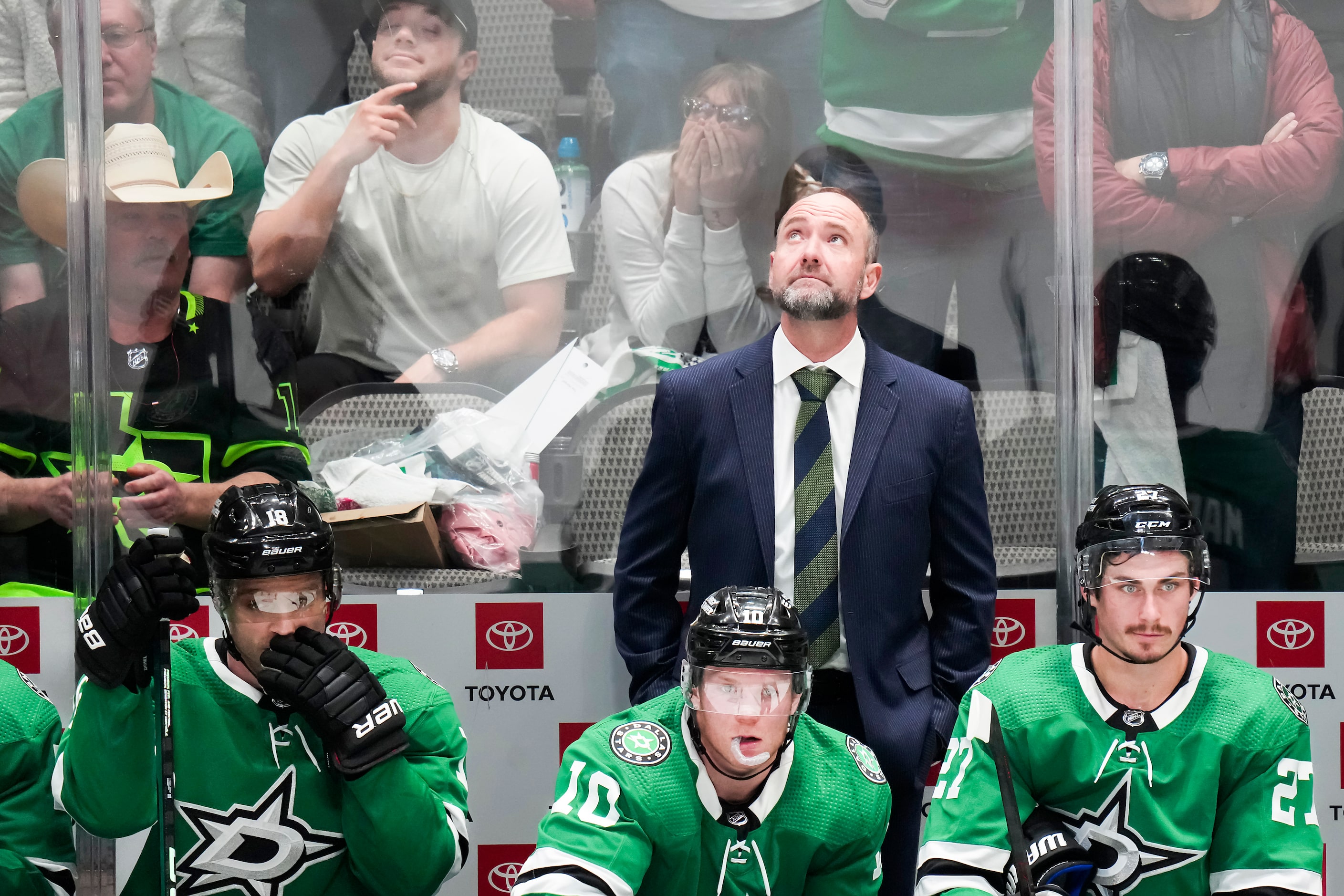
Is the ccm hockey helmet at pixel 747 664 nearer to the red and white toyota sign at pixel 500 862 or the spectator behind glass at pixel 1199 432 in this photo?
the red and white toyota sign at pixel 500 862

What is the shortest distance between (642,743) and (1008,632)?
1241mm

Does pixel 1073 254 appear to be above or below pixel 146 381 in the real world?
above

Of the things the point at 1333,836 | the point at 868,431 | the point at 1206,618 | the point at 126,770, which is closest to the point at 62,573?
the point at 126,770

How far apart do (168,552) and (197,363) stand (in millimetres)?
768

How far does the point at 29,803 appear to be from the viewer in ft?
8.70

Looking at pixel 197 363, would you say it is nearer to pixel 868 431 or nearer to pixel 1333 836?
pixel 868 431

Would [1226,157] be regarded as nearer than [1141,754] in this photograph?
No

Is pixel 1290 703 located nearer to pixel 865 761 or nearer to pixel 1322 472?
pixel 865 761

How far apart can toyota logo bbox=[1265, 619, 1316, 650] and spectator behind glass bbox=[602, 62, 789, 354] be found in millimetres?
1257

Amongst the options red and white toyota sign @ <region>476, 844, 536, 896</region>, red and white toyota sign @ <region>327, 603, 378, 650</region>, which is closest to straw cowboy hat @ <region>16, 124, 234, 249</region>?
red and white toyota sign @ <region>327, 603, 378, 650</region>

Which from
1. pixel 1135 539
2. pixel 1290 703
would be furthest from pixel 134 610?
pixel 1290 703

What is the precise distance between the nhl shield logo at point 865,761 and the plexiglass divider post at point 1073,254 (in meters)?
1.02

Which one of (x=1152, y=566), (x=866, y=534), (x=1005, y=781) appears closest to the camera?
(x=1005, y=781)

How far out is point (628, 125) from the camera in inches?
133
